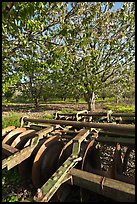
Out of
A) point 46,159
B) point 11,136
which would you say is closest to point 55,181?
point 46,159

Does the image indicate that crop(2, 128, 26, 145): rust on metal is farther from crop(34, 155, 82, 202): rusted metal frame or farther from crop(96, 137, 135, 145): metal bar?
crop(34, 155, 82, 202): rusted metal frame

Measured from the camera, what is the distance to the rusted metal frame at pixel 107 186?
2242 mm

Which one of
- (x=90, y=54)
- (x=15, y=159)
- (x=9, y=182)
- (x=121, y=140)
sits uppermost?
(x=90, y=54)

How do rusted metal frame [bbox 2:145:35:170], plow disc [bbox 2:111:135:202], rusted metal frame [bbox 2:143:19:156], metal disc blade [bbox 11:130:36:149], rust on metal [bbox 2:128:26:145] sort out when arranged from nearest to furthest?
plow disc [bbox 2:111:135:202], rusted metal frame [bbox 2:145:35:170], rusted metal frame [bbox 2:143:19:156], metal disc blade [bbox 11:130:36:149], rust on metal [bbox 2:128:26:145]

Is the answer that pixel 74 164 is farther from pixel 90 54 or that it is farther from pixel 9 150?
pixel 90 54

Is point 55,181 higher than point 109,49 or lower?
lower

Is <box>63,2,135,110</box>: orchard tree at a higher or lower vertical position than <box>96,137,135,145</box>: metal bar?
higher

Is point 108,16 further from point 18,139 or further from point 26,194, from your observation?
point 26,194

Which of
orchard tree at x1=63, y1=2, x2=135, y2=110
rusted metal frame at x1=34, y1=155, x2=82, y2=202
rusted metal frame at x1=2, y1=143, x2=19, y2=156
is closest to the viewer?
rusted metal frame at x1=34, y1=155, x2=82, y2=202

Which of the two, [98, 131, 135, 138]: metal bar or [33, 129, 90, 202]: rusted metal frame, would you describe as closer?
[33, 129, 90, 202]: rusted metal frame

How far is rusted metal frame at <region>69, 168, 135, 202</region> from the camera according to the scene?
224 centimetres

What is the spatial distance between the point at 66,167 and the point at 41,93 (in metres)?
22.9

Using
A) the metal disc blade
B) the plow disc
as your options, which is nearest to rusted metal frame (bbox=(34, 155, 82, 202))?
the plow disc

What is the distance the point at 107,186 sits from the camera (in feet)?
7.77
